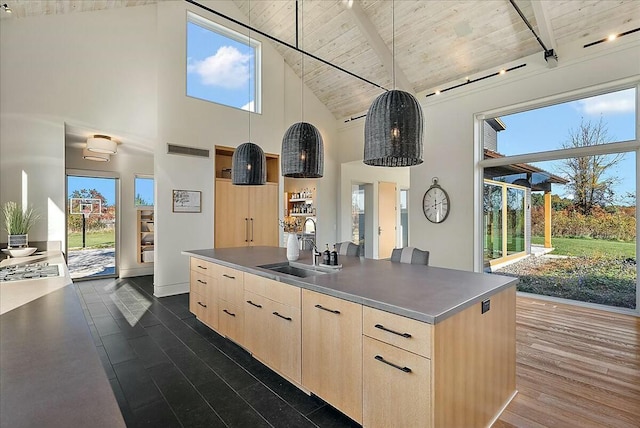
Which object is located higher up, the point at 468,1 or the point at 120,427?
the point at 468,1

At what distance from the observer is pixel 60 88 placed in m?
4.46

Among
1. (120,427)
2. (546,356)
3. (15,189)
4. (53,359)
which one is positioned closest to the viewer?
(120,427)

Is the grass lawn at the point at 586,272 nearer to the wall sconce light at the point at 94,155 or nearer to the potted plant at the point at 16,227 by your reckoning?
the potted plant at the point at 16,227

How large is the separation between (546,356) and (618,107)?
11.7 ft

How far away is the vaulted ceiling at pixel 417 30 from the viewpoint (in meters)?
4.05

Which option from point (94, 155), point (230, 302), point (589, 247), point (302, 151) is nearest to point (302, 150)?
point (302, 151)

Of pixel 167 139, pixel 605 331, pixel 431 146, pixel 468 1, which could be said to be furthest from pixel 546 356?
pixel 167 139

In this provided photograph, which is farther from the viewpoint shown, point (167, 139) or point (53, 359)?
point (167, 139)

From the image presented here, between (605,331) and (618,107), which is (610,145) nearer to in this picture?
(618,107)

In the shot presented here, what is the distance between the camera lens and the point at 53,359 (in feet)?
3.07

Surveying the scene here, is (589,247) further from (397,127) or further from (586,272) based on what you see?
(397,127)

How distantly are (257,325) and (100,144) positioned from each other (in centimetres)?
436

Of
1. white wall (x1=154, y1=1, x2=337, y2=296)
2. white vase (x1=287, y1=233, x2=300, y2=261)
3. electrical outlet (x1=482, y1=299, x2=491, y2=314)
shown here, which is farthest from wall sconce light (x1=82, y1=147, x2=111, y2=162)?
electrical outlet (x1=482, y1=299, x2=491, y2=314)

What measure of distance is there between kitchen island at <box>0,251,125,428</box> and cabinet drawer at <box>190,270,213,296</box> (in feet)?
6.34
